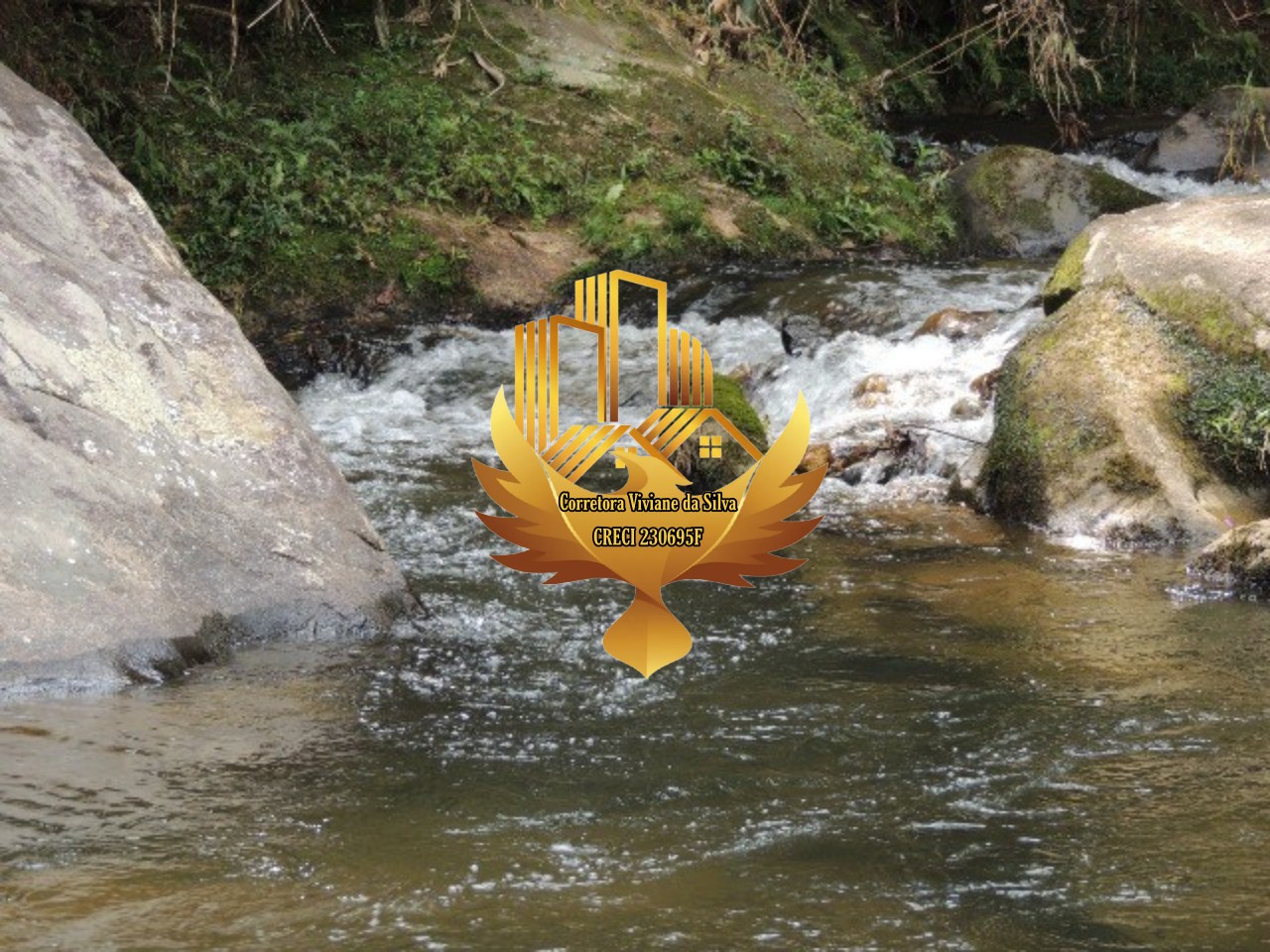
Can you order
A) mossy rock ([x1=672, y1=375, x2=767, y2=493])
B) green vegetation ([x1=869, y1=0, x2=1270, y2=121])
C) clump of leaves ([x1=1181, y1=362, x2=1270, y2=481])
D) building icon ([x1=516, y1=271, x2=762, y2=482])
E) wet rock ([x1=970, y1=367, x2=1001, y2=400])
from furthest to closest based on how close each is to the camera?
green vegetation ([x1=869, y1=0, x2=1270, y2=121]), wet rock ([x1=970, y1=367, x2=1001, y2=400]), mossy rock ([x1=672, y1=375, x2=767, y2=493]), clump of leaves ([x1=1181, y1=362, x2=1270, y2=481]), building icon ([x1=516, y1=271, x2=762, y2=482])

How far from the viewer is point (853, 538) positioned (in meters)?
7.20

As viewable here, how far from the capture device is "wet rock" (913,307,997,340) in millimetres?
10141

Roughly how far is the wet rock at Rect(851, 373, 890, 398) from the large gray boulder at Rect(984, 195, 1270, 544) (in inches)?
57.1

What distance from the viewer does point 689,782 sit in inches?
167

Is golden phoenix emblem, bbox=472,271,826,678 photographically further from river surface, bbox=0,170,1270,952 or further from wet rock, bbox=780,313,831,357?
wet rock, bbox=780,313,831,357

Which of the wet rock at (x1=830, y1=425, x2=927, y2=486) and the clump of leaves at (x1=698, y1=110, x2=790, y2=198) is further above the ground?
the clump of leaves at (x1=698, y1=110, x2=790, y2=198)

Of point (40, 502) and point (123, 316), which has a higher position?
point (123, 316)

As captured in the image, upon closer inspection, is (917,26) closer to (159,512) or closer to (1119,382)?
(1119,382)

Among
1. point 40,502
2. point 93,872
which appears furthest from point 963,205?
point 93,872

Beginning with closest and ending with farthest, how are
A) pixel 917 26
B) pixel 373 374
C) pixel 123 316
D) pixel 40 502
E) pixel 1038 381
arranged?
pixel 40 502 → pixel 123 316 → pixel 1038 381 → pixel 373 374 → pixel 917 26

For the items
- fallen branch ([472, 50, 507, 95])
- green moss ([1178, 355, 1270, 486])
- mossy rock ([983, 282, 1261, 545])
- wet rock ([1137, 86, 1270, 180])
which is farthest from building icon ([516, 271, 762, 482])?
wet rock ([1137, 86, 1270, 180])

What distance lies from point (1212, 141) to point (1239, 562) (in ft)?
32.3

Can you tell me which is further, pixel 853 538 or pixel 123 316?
pixel 853 538

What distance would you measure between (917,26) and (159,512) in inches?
565
